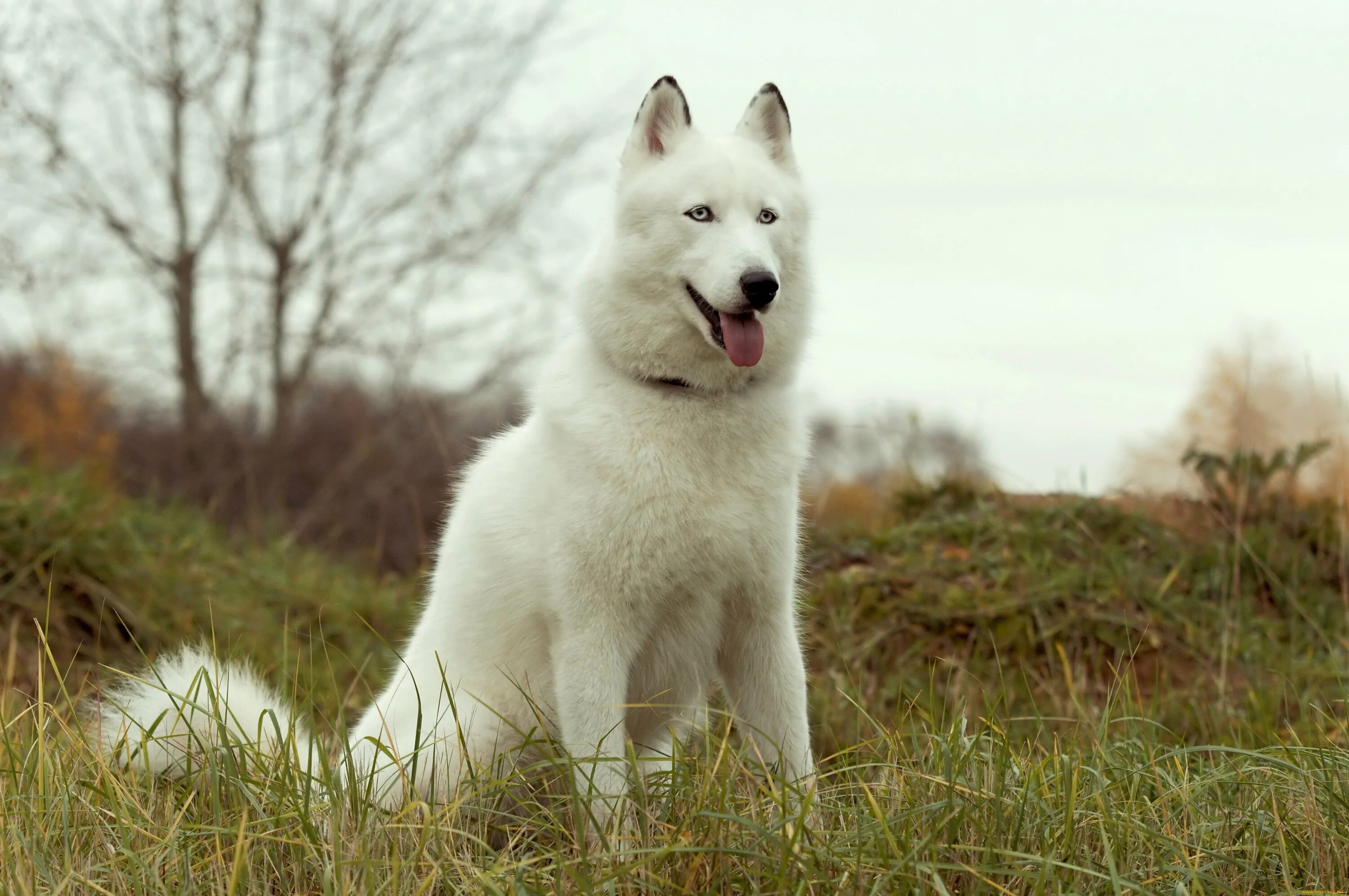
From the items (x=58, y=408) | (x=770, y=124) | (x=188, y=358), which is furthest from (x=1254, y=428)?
(x=58, y=408)

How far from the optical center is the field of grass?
2.38m

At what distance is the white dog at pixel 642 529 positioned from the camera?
2.94 metres

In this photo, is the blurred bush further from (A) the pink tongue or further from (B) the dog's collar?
(A) the pink tongue

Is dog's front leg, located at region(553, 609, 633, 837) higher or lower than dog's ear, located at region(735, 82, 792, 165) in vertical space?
lower

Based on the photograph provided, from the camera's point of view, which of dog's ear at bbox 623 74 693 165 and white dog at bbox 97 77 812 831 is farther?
dog's ear at bbox 623 74 693 165

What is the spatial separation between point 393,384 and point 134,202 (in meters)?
2.51

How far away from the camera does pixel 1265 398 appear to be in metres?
6.79

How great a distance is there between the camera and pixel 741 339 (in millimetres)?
3033

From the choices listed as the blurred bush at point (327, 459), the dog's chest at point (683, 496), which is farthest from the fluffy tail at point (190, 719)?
the blurred bush at point (327, 459)

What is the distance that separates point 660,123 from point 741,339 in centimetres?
71

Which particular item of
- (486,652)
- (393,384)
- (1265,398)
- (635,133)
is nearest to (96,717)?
(486,652)

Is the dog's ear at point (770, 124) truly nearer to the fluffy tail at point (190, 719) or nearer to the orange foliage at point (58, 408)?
the fluffy tail at point (190, 719)

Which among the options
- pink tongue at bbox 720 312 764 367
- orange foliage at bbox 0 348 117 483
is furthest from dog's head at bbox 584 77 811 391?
orange foliage at bbox 0 348 117 483

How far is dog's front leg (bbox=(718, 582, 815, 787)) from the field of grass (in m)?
0.10
